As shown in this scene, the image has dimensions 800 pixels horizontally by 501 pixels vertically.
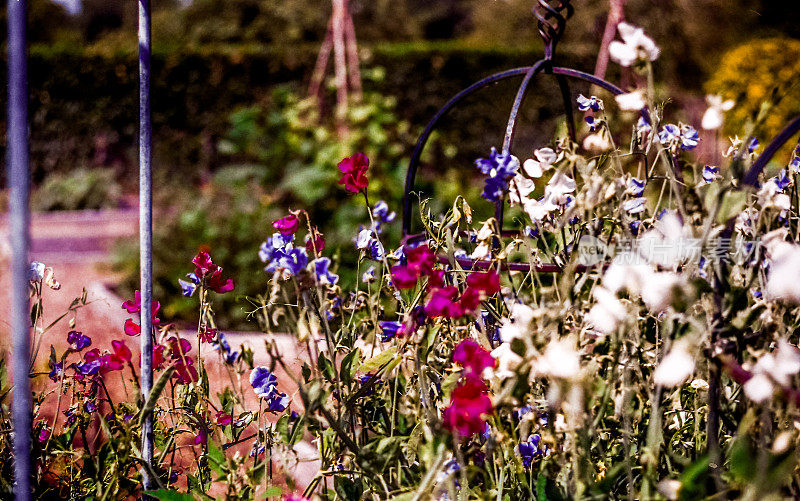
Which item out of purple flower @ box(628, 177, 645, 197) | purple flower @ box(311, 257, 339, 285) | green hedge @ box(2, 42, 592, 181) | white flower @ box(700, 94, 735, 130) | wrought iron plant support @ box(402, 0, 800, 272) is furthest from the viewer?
green hedge @ box(2, 42, 592, 181)

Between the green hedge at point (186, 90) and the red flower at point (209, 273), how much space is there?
16.2 feet

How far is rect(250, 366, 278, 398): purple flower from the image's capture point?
36.4 inches

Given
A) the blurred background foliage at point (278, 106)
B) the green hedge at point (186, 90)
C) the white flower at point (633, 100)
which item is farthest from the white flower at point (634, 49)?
the green hedge at point (186, 90)

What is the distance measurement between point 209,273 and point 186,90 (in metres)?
5.87

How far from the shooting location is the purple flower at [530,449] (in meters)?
0.90

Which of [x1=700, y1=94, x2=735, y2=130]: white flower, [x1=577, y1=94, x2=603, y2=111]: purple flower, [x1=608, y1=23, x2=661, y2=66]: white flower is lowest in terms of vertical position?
[x1=700, y1=94, x2=735, y2=130]: white flower

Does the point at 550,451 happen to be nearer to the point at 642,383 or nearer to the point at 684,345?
the point at 642,383

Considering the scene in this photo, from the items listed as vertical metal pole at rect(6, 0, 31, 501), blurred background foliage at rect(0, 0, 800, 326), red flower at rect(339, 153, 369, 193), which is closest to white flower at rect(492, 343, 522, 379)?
red flower at rect(339, 153, 369, 193)

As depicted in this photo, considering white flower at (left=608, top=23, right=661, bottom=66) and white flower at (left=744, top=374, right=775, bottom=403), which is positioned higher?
white flower at (left=608, top=23, right=661, bottom=66)

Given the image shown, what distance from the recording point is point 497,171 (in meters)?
0.79

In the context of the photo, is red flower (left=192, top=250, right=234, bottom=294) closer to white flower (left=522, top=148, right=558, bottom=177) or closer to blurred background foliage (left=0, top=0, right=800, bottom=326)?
white flower (left=522, top=148, right=558, bottom=177)

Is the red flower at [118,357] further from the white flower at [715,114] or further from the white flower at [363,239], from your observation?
the white flower at [715,114]

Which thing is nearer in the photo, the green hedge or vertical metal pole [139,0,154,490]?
vertical metal pole [139,0,154,490]

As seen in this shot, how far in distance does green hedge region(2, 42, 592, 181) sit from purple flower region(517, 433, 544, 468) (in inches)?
201
